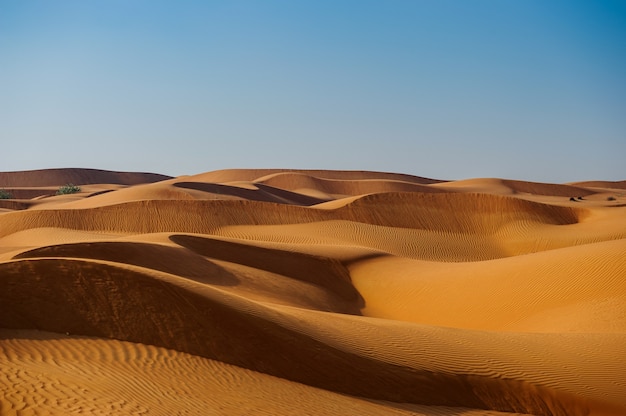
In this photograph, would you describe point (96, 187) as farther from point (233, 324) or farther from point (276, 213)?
point (233, 324)

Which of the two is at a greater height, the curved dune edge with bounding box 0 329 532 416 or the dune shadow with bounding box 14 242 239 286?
Result: the dune shadow with bounding box 14 242 239 286

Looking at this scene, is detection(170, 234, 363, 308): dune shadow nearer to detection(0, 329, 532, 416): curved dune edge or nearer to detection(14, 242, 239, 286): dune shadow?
detection(14, 242, 239, 286): dune shadow

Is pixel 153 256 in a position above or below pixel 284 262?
above

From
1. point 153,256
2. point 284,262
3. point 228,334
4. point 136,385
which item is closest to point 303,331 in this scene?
point 228,334

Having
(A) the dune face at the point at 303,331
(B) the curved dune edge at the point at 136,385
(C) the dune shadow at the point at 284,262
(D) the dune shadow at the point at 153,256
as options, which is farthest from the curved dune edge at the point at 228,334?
(C) the dune shadow at the point at 284,262

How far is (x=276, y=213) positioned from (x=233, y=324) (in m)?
25.4

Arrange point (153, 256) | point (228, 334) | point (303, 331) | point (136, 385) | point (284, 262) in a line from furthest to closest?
point (284, 262)
point (153, 256)
point (303, 331)
point (228, 334)
point (136, 385)

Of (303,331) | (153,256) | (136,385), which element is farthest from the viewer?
(153,256)

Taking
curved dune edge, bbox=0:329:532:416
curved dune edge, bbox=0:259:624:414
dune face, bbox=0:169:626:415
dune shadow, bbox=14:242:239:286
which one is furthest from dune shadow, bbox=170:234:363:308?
curved dune edge, bbox=0:329:532:416

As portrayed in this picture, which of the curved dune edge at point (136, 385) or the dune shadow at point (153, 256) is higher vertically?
the dune shadow at point (153, 256)

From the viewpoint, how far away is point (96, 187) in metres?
88.8

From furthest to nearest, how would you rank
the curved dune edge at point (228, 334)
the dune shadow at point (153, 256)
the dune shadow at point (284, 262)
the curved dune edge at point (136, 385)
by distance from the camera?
the dune shadow at point (284, 262)
the dune shadow at point (153, 256)
the curved dune edge at point (228, 334)
the curved dune edge at point (136, 385)

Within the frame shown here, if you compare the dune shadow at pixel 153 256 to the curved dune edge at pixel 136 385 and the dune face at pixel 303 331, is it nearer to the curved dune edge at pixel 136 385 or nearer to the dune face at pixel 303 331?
the dune face at pixel 303 331

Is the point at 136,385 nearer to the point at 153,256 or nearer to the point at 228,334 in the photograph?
the point at 228,334
